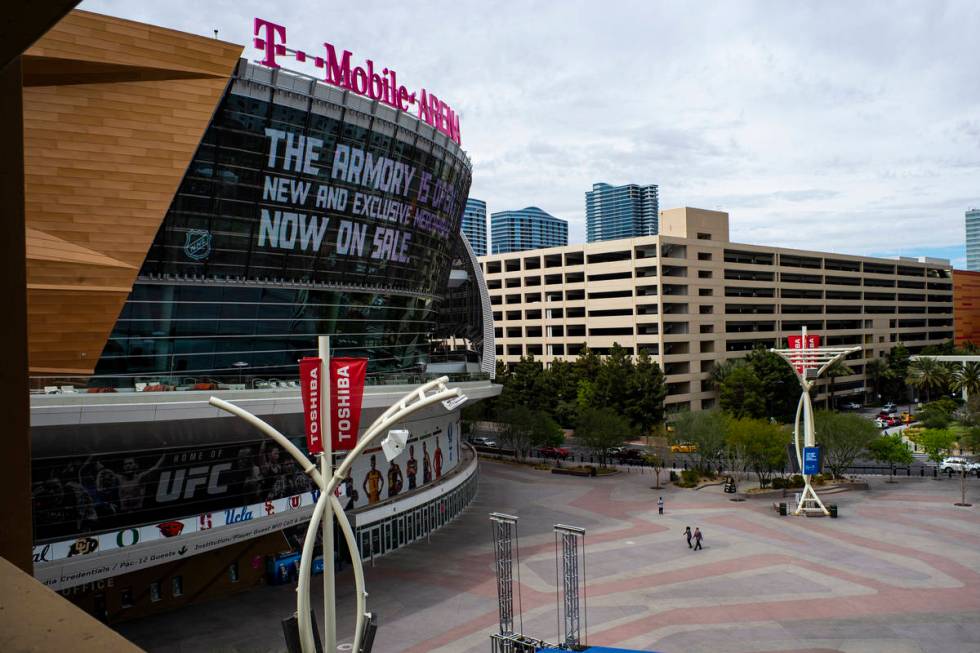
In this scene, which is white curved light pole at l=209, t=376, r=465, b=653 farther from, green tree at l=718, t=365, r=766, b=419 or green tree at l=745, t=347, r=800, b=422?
green tree at l=745, t=347, r=800, b=422

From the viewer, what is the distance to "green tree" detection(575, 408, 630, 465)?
73.4 m

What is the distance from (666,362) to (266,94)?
70336 mm

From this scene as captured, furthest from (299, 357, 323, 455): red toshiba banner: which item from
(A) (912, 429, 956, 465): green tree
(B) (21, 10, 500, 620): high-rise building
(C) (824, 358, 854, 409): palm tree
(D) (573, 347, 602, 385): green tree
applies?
(C) (824, 358, 854, 409): palm tree

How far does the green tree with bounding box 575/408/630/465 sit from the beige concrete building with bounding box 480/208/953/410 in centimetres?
2392

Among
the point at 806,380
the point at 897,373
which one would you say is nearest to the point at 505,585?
the point at 806,380

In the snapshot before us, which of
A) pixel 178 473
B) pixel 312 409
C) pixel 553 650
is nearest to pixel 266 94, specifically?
pixel 178 473

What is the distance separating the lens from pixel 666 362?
320ft

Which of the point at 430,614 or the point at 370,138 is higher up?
the point at 370,138

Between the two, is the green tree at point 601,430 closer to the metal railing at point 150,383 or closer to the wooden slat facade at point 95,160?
the metal railing at point 150,383

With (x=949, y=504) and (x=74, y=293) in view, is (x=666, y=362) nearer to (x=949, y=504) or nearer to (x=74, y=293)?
(x=949, y=504)

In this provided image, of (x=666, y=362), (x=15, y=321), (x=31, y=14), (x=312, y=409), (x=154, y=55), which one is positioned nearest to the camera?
(x=31, y=14)

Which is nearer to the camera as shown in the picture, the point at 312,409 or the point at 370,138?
the point at 312,409

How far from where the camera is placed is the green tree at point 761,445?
2446 inches

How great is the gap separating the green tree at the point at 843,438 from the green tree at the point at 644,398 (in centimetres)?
2196
